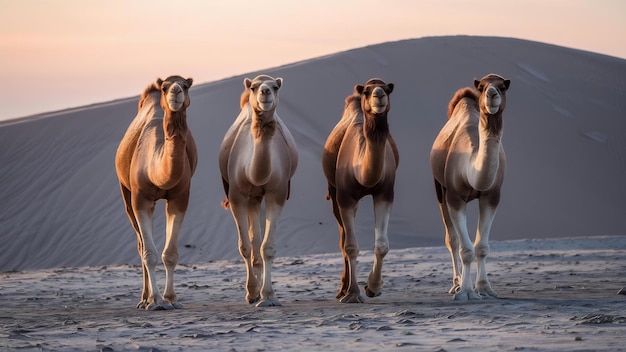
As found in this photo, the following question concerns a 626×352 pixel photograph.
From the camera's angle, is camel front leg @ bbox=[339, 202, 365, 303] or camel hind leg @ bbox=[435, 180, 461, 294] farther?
camel hind leg @ bbox=[435, 180, 461, 294]

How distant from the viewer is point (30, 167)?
3052 centimetres

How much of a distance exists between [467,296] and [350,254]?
1.20 m

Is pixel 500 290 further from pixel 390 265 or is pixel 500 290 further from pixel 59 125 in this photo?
pixel 59 125

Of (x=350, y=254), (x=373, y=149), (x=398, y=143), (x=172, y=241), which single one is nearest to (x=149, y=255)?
(x=172, y=241)

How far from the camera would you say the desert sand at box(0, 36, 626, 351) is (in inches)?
348

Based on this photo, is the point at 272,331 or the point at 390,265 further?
the point at 390,265

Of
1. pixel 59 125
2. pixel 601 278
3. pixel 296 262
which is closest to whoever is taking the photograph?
pixel 601 278

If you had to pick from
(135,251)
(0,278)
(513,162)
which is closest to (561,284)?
(0,278)

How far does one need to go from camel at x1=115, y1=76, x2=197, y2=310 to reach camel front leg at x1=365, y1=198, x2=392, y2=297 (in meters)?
1.78

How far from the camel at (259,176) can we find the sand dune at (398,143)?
39.6 ft

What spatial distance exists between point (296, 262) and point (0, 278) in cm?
422

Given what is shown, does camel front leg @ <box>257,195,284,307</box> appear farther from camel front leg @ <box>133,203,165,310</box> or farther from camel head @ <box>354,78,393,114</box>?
camel head @ <box>354,78,393,114</box>

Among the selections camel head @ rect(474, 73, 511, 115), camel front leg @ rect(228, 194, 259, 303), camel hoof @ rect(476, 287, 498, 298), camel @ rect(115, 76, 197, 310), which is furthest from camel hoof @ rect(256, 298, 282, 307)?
camel head @ rect(474, 73, 511, 115)

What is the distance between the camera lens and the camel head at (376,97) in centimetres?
1071
